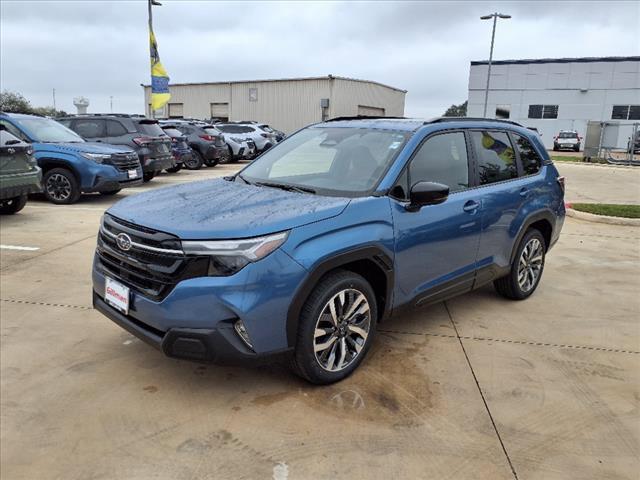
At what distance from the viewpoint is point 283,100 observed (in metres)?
38.7

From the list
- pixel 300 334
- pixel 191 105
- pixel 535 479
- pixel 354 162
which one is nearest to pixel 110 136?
pixel 354 162

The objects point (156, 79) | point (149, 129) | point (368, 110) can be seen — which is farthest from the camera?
point (368, 110)

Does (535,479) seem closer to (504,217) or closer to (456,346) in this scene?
(456,346)

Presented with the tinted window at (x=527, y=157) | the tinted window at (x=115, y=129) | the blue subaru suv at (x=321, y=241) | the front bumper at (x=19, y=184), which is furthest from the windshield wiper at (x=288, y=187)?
the tinted window at (x=115, y=129)

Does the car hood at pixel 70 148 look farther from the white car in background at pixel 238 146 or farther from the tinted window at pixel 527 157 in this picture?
the white car in background at pixel 238 146

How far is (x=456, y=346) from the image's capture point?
3.91m

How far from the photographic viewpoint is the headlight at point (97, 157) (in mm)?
9469

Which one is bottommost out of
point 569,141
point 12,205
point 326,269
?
point 12,205

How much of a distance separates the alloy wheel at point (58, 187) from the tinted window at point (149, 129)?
307 centimetres

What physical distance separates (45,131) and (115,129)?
2.31 metres

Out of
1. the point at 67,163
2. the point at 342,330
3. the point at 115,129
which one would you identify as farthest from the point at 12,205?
the point at 342,330

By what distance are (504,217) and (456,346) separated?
1193 millimetres

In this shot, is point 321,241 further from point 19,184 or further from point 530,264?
point 19,184

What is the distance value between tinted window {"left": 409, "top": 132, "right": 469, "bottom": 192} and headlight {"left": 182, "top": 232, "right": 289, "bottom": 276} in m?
1.39
